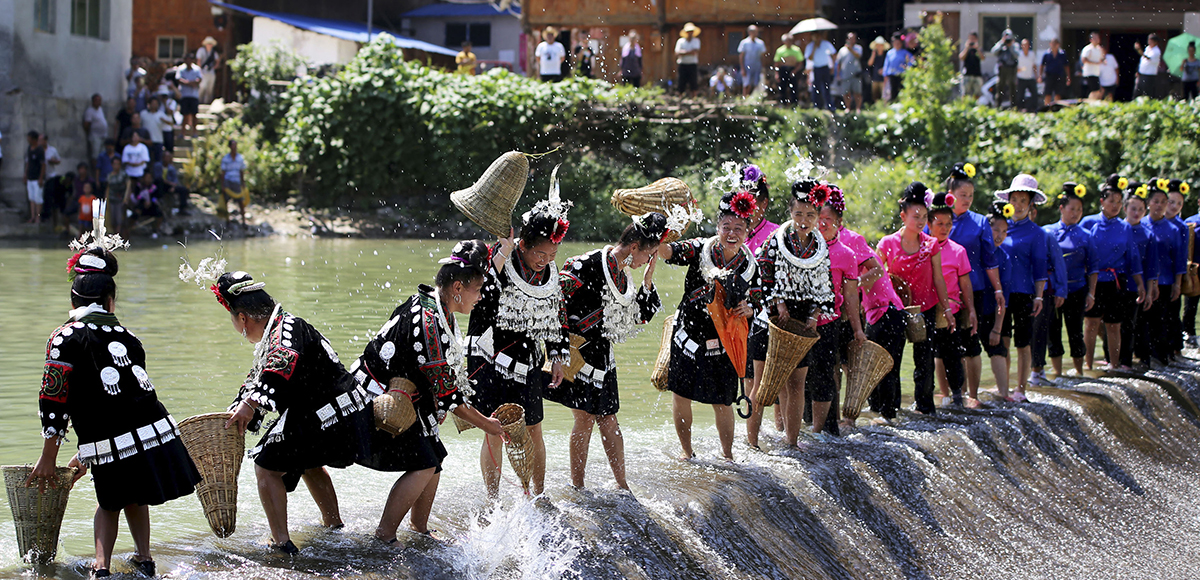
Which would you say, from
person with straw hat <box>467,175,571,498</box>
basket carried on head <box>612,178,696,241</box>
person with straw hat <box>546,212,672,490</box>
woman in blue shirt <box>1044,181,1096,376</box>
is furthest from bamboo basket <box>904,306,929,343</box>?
person with straw hat <box>467,175,571,498</box>

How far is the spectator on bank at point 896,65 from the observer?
86.1ft

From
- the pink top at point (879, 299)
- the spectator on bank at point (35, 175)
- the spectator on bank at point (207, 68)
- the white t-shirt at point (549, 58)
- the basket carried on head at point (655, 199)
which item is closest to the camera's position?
the basket carried on head at point (655, 199)

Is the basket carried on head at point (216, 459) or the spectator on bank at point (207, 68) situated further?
the spectator on bank at point (207, 68)

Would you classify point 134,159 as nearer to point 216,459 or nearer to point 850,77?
point 850,77

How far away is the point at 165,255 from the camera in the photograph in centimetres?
2133

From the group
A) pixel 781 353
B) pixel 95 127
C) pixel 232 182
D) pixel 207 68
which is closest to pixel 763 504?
pixel 781 353

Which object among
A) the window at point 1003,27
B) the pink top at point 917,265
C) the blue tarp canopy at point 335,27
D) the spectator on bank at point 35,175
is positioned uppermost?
the blue tarp canopy at point 335,27

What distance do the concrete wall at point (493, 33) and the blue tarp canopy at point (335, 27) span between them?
1.00m

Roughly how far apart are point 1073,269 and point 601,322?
20.0ft

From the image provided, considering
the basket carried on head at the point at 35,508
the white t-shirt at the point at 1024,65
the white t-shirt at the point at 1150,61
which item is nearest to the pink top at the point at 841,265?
the basket carried on head at the point at 35,508

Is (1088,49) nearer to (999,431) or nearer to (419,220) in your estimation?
(419,220)

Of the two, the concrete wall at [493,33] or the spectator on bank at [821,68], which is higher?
the concrete wall at [493,33]

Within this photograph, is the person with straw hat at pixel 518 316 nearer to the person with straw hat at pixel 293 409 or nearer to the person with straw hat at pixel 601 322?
the person with straw hat at pixel 601 322

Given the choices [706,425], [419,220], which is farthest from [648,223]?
[419,220]
